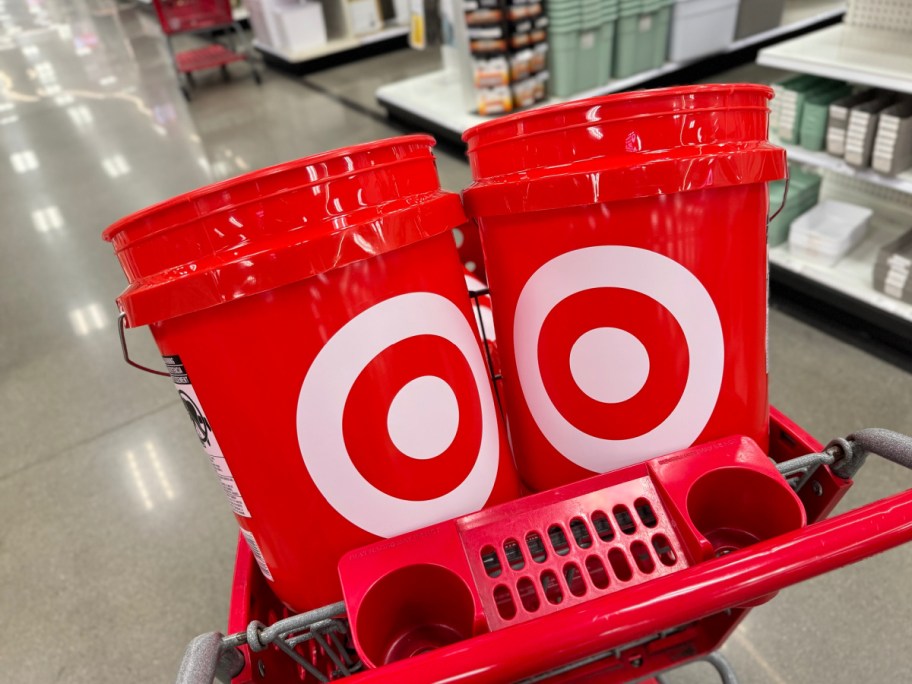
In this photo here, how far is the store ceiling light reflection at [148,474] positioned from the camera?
6.49 ft

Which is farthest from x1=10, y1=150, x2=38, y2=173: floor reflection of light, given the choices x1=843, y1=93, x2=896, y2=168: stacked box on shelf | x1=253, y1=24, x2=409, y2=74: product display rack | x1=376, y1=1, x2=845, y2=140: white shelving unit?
x1=843, y1=93, x2=896, y2=168: stacked box on shelf

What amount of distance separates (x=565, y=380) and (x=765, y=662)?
3.67 ft

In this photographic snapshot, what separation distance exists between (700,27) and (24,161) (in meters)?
4.91

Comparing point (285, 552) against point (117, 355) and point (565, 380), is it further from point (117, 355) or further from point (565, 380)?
→ point (117, 355)

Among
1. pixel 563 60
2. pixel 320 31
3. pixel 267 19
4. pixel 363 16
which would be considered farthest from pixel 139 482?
pixel 363 16

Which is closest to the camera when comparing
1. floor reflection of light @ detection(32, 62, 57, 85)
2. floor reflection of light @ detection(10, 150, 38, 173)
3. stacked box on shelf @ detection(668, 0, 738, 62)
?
stacked box on shelf @ detection(668, 0, 738, 62)

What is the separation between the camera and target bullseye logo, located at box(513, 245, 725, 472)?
0.66 meters

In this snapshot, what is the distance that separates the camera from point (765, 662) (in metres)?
1.42

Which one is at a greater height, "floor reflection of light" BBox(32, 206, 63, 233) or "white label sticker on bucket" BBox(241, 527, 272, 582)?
"white label sticker on bucket" BBox(241, 527, 272, 582)

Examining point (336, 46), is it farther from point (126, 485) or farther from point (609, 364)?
point (609, 364)

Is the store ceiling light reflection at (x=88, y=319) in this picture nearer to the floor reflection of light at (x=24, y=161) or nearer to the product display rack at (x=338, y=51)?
the floor reflection of light at (x=24, y=161)

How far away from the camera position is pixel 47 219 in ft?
12.7

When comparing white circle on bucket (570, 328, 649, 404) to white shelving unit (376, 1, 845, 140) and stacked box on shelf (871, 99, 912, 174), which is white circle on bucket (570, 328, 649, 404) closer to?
stacked box on shelf (871, 99, 912, 174)

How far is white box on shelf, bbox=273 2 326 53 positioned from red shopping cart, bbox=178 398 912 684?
19.9 ft
